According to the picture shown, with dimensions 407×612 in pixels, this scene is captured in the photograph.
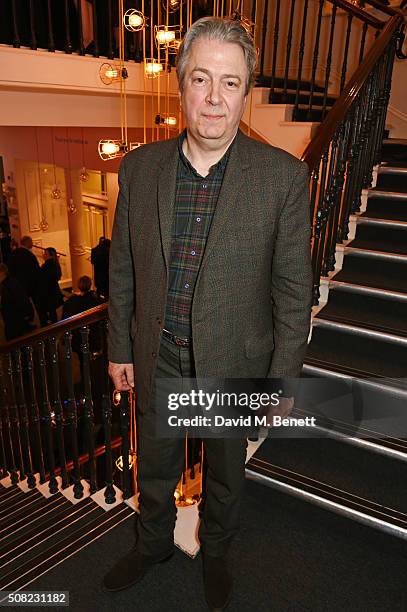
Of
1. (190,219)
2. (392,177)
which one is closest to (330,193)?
(392,177)

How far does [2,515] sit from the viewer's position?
2.66 metres

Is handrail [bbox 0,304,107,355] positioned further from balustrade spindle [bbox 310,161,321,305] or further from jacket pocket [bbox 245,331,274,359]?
balustrade spindle [bbox 310,161,321,305]

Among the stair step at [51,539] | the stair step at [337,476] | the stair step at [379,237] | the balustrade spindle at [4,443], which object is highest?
the stair step at [379,237]

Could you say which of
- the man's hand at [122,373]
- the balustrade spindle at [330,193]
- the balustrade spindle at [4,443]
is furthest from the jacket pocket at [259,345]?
the balustrade spindle at [4,443]

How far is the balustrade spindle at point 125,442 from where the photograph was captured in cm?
217

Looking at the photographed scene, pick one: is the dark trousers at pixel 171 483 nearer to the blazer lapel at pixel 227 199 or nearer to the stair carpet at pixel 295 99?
the blazer lapel at pixel 227 199

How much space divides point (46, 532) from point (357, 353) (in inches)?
69.4

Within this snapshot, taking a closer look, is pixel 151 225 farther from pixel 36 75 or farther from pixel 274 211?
pixel 36 75

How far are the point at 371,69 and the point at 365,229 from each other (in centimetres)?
95

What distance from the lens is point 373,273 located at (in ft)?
9.81

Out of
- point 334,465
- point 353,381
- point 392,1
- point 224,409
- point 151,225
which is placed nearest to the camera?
point 151,225

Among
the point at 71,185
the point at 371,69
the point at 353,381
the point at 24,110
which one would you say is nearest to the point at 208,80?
the point at 353,381

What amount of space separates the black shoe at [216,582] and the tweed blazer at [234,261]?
0.66m

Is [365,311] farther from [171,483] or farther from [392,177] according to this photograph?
[171,483]
